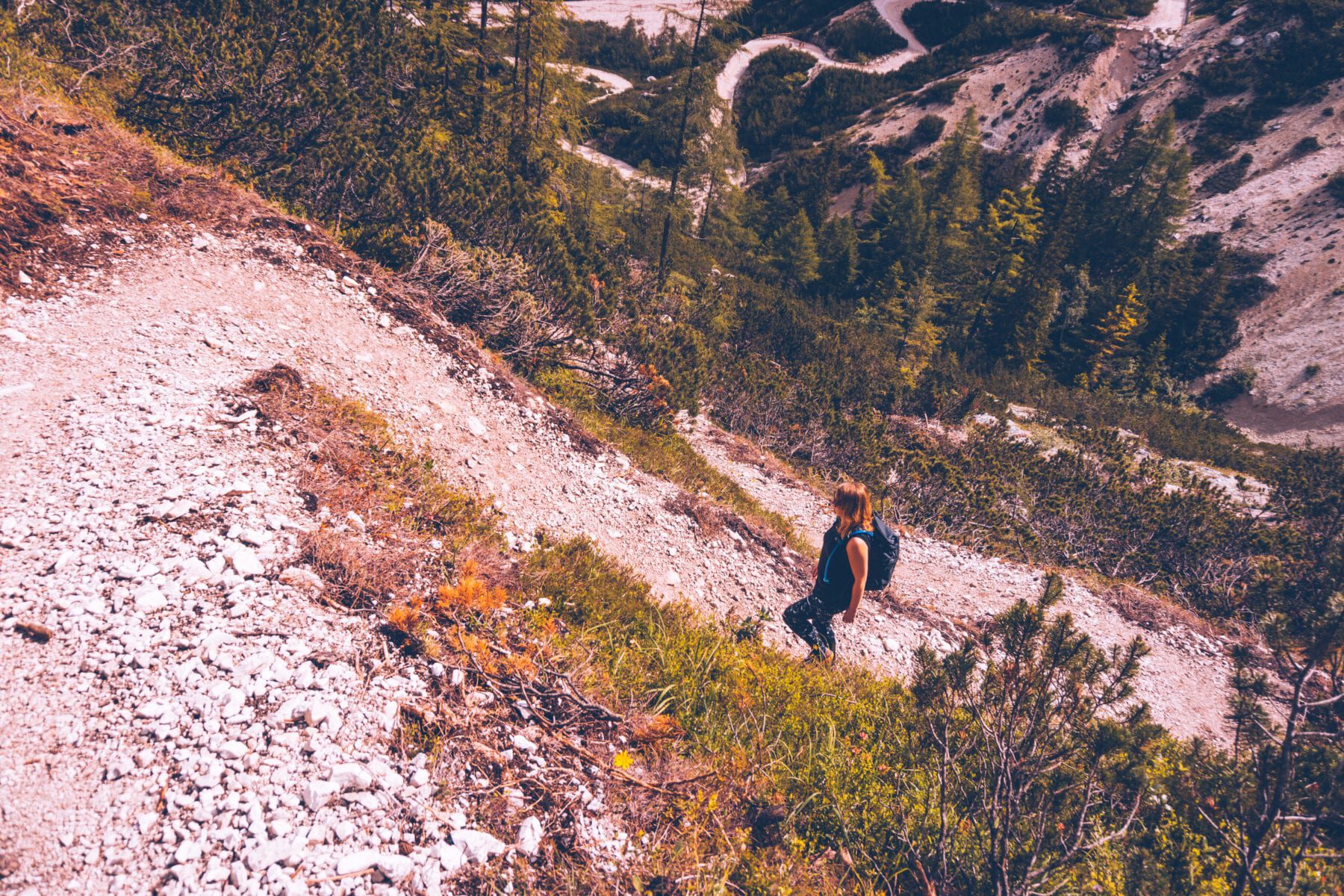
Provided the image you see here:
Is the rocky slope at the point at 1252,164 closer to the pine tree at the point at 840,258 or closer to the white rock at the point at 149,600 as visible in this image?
the pine tree at the point at 840,258

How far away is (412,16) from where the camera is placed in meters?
11.5

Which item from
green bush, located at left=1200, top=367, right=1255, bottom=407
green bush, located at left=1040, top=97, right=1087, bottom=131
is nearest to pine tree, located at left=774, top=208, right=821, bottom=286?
green bush, located at left=1200, top=367, right=1255, bottom=407

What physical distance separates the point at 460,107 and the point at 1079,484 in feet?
56.3

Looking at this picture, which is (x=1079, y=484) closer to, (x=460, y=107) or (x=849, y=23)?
(x=460, y=107)

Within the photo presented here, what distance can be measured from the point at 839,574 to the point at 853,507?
654 millimetres

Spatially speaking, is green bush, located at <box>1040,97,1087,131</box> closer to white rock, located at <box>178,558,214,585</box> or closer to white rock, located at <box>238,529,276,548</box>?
white rock, located at <box>238,529,276,548</box>

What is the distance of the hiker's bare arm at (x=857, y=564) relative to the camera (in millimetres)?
4395

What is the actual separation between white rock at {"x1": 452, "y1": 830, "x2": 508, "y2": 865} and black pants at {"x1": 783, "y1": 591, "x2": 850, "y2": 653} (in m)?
3.29

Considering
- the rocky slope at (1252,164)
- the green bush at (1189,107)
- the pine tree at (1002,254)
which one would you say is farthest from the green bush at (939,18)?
the pine tree at (1002,254)

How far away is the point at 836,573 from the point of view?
473 centimetres

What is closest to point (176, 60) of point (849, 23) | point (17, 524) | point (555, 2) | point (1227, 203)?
point (17, 524)

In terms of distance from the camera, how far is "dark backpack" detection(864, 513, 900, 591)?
14.6 ft

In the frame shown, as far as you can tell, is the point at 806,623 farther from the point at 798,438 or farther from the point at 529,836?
the point at 798,438

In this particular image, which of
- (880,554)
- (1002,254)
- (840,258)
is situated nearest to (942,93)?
(1002,254)
